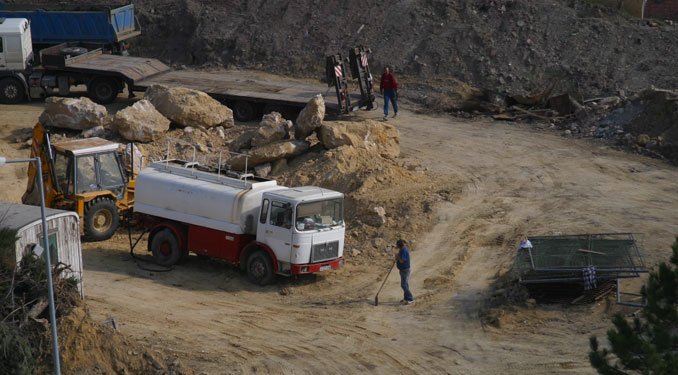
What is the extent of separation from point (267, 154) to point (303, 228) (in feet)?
20.4

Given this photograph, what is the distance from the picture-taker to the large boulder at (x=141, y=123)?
28.5m

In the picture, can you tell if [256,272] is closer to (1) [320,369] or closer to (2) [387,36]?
(1) [320,369]

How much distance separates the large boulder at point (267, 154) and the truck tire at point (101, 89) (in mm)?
8537

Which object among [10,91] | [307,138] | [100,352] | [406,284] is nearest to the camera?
[100,352]

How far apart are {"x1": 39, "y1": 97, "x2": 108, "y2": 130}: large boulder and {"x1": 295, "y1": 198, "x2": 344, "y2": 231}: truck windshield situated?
36.0ft

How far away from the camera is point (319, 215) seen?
2086 cm

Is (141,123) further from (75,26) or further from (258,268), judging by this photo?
(75,26)

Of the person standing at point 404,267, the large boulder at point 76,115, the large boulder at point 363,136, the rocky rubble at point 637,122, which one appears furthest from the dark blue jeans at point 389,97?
the person standing at point 404,267

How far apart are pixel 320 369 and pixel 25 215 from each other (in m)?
5.77

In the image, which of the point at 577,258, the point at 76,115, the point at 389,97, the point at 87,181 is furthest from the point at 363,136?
the point at 577,258

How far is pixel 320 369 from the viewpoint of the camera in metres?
17.0

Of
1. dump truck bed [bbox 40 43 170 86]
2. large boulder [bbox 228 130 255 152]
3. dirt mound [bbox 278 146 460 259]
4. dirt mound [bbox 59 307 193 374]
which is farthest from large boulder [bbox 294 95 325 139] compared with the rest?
dirt mound [bbox 59 307 193 374]

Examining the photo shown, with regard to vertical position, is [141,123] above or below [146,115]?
below

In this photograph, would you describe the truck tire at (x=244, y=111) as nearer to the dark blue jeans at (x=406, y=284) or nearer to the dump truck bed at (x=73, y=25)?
the dump truck bed at (x=73, y=25)
